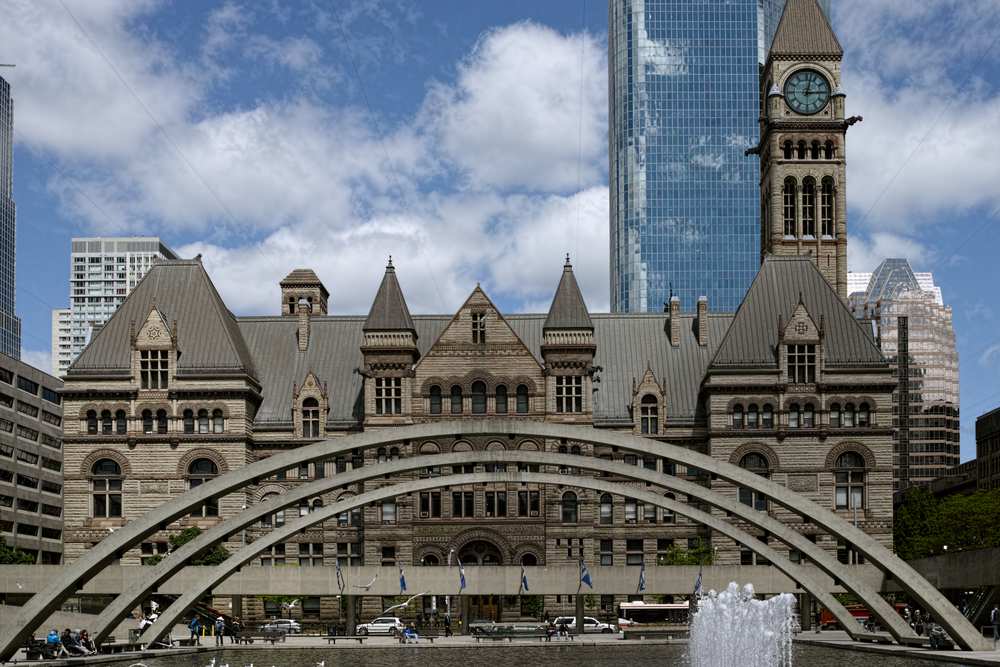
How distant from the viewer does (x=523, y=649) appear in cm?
5650

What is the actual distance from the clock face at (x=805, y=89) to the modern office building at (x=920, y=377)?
2210 inches

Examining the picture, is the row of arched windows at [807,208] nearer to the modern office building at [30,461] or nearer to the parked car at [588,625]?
the parked car at [588,625]

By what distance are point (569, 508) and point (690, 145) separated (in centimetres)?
8820

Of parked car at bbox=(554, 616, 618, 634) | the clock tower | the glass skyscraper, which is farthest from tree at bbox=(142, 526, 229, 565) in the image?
the glass skyscraper

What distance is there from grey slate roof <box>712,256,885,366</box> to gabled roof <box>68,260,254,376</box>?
27096mm

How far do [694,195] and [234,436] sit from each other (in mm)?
91052

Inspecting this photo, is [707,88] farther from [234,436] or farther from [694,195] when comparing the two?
[234,436]

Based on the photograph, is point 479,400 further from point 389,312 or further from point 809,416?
point 809,416

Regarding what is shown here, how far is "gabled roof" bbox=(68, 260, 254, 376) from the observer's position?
84875 mm

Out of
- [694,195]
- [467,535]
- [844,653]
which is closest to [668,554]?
[467,535]

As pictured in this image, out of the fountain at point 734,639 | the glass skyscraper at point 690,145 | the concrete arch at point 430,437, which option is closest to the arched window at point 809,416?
the concrete arch at point 430,437

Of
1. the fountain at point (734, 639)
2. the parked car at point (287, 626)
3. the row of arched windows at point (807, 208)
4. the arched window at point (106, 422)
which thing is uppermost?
the row of arched windows at point (807, 208)

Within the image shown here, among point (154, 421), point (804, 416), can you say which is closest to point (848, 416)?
point (804, 416)

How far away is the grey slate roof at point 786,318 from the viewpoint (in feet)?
273
